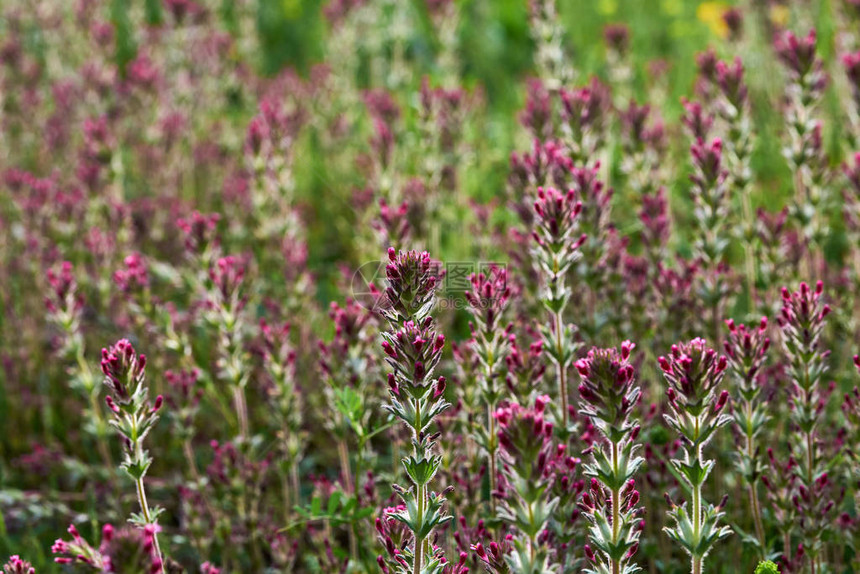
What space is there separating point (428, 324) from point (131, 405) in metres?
0.82

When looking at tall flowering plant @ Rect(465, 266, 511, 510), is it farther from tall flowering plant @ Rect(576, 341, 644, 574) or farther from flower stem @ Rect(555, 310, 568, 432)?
tall flowering plant @ Rect(576, 341, 644, 574)

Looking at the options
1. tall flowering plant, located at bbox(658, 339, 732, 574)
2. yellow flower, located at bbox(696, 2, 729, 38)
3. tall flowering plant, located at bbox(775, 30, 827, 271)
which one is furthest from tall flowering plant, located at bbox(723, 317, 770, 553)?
yellow flower, located at bbox(696, 2, 729, 38)

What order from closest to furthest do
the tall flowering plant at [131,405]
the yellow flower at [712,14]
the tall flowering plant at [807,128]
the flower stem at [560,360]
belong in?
the tall flowering plant at [131,405], the flower stem at [560,360], the tall flowering plant at [807,128], the yellow flower at [712,14]

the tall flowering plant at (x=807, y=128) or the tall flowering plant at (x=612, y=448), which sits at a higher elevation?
the tall flowering plant at (x=807, y=128)

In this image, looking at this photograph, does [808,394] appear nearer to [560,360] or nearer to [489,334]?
[560,360]

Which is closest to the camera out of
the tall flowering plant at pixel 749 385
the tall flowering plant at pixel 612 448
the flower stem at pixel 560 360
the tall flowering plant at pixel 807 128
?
the tall flowering plant at pixel 612 448

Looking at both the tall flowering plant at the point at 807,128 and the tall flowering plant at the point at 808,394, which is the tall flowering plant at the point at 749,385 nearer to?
the tall flowering plant at the point at 808,394

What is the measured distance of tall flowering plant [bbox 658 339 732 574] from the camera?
2004 millimetres

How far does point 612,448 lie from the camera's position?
1.99 meters

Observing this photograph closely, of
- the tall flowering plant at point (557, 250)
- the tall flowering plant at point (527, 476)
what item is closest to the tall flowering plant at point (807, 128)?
the tall flowering plant at point (557, 250)

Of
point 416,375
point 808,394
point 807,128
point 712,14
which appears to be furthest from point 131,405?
point 712,14

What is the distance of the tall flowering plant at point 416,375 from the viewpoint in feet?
6.70

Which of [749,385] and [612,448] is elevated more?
[749,385]

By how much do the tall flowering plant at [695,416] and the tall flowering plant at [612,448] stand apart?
0.38ft
